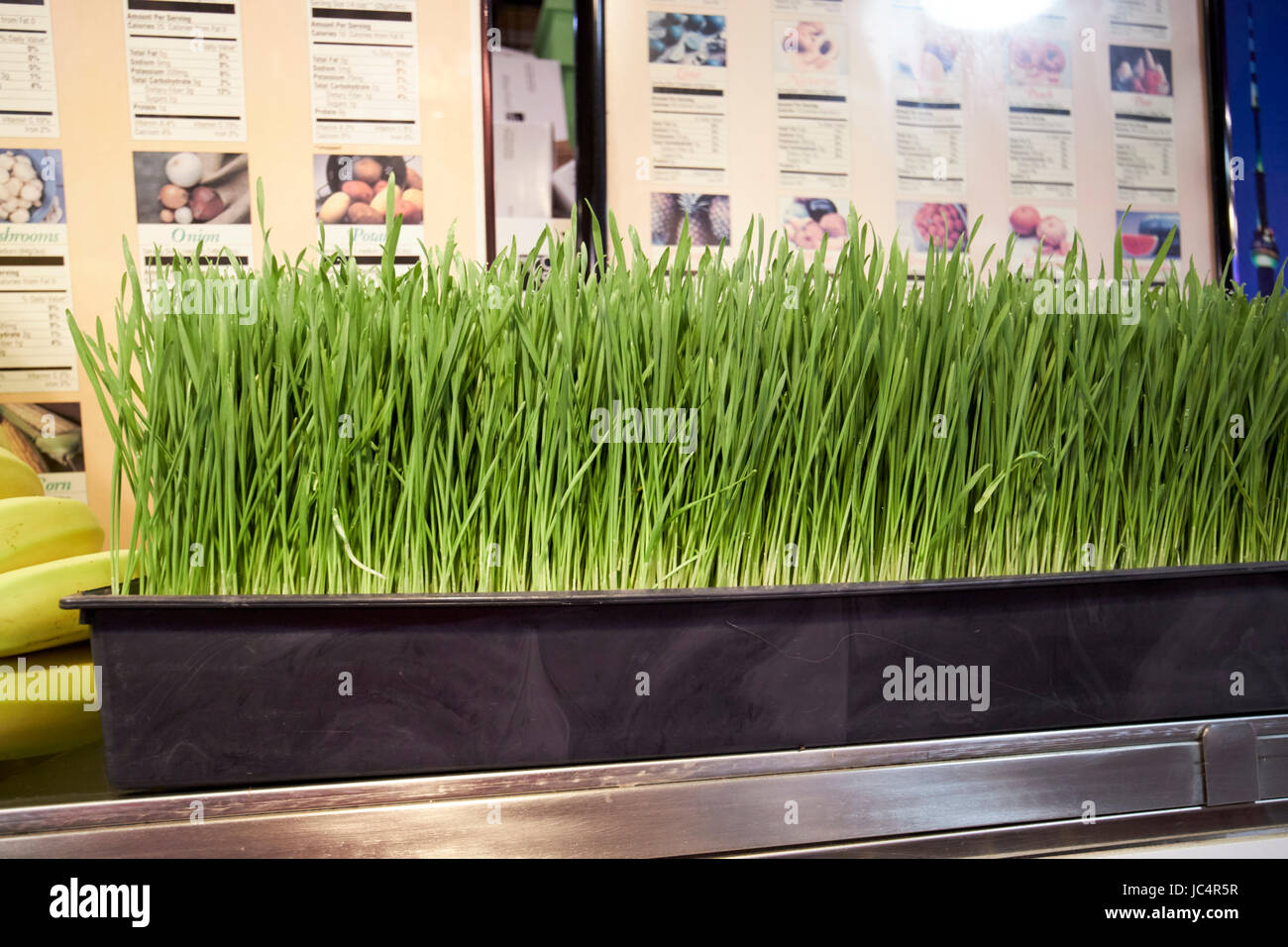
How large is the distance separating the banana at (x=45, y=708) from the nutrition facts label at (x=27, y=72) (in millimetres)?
891

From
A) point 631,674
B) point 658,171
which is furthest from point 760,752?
point 658,171

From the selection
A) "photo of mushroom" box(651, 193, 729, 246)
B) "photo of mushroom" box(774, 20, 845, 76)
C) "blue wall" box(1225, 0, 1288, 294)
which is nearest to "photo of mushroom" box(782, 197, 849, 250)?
"photo of mushroom" box(651, 193, 729, 246)

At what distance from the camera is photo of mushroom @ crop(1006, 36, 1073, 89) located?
123cm

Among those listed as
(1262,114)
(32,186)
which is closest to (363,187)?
(32,186)

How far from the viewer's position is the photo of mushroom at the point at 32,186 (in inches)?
38.9

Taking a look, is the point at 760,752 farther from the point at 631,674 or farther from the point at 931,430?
the point at 931,430

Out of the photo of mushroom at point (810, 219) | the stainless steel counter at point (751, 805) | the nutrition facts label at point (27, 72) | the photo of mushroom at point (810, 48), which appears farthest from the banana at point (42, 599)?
the photo of mushroom at point (810, 48)

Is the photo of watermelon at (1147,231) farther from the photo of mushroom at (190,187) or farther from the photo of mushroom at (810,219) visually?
the photo of mushroom at (190,187)

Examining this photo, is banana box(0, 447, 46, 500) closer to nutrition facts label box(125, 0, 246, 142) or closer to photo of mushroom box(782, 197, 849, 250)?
nutrition facts label box(125, 0, 246, 142)

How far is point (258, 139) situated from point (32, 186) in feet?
1.05

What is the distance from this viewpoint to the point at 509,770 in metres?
0.42

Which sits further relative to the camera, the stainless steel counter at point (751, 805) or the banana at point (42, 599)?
the banana at point (42, 599)
